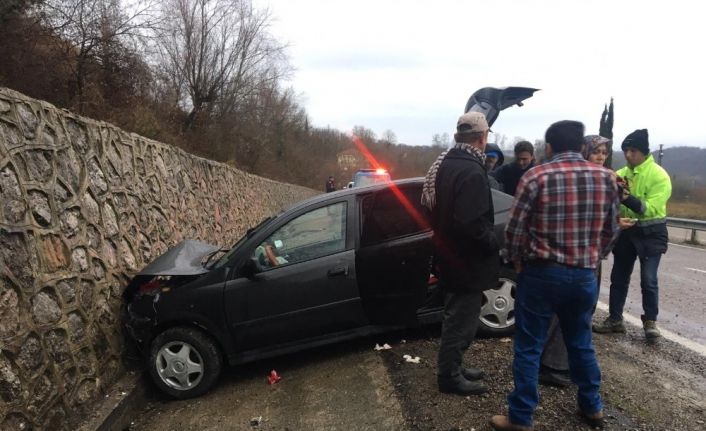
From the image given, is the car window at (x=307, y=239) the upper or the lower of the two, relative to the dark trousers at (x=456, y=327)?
upper

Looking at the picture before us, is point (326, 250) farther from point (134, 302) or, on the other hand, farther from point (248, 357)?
point (134, 302)

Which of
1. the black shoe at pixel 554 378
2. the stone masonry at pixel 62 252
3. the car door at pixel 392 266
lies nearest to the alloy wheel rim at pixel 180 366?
the stone masonry at pixel 62 252

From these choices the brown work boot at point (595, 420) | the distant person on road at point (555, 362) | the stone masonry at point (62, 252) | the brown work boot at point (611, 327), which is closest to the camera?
Answer: the brown work boot at point (595, 420)

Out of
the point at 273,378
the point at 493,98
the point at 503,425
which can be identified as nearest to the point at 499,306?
the point at 503,425

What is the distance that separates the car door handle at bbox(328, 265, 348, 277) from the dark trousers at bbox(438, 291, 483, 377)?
108 cm

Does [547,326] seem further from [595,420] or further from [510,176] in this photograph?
[510,176]

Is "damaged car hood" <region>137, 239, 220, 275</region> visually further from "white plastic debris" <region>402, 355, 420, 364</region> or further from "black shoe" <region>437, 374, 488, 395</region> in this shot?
"black shoe" <region>437, 374, 488, 395</region>

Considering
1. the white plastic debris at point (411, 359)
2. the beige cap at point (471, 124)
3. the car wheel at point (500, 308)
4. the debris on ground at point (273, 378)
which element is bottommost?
the debris on ground at point (273, 378)

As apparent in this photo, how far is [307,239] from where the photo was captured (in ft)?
14.6

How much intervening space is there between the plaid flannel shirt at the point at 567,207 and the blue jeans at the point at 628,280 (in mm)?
2090

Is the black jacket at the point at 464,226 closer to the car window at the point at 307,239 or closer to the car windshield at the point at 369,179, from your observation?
the car window at the point at 307,239

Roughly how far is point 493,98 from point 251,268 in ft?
17.1

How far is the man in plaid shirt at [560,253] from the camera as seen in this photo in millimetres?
2824

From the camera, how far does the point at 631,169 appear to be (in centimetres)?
475
